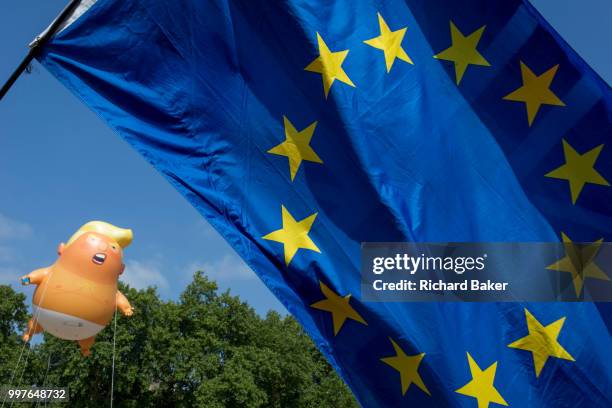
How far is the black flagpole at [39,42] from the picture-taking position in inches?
213

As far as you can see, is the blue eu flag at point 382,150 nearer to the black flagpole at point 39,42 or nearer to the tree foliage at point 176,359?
the black flagpole at point 39,42

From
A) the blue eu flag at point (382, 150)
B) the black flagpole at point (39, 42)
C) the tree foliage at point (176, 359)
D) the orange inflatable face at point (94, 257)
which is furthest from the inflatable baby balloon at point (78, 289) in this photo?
the tree foliage at point (176, 359)

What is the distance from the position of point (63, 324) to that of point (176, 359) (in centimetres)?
3094

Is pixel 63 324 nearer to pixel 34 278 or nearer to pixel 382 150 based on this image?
pixel 34 278

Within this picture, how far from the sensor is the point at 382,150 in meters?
7.15

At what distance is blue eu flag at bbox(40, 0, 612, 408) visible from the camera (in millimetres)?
6707

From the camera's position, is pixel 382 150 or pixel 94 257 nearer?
pixel 382 150

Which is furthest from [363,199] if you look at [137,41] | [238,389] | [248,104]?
[238,389]

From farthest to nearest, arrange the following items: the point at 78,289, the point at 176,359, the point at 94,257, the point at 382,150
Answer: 1. the point at 176,359
2. the point at 94,257
3. the point at 78,289
4. the point at 382,150

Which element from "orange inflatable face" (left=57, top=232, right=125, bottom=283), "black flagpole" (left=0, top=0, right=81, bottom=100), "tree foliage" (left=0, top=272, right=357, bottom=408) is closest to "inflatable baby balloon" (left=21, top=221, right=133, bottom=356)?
"orange inflatable face" (left=57, top=232, right=125, bottom=283)

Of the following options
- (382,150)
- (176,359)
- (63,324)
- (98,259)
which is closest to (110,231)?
(98,259)

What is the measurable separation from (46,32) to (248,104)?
2014 mm

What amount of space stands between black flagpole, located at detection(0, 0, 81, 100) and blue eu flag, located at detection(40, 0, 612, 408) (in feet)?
1.62

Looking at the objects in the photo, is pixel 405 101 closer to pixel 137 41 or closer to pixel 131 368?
pixel 137 41
